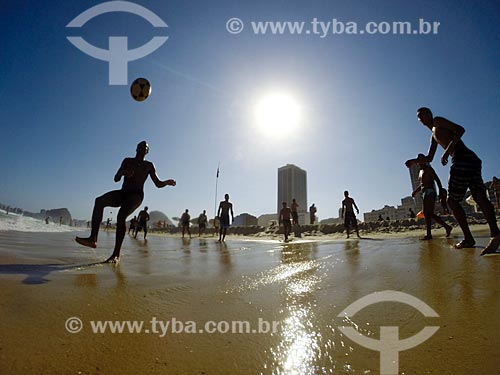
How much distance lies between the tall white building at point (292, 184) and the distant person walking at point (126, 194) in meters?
115

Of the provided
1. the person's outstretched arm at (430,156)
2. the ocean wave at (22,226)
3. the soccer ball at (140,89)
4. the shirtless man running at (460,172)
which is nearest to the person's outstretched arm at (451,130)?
the shirtless man running at (460,172)

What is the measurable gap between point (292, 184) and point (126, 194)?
120259 mm

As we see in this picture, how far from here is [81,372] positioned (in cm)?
82

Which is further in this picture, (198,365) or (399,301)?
(399,301)

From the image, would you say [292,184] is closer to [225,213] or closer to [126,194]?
[225,213]

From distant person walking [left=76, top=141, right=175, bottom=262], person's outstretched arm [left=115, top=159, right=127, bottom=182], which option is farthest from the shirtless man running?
person's outstretched arm [left=115, top=159, right=127, bottom=182]

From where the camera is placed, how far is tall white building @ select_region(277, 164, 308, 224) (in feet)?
397

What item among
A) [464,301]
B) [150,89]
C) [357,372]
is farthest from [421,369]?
[150,89]

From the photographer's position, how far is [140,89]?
6738 mm

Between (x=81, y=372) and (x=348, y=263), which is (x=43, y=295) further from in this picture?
(x=348, y=263)

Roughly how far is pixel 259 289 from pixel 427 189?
6.20 metres

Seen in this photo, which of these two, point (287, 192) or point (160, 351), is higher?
point (287, 192)

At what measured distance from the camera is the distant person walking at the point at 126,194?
3777mm

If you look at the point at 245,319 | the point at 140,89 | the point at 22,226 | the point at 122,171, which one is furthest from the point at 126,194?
the point at 22,226
